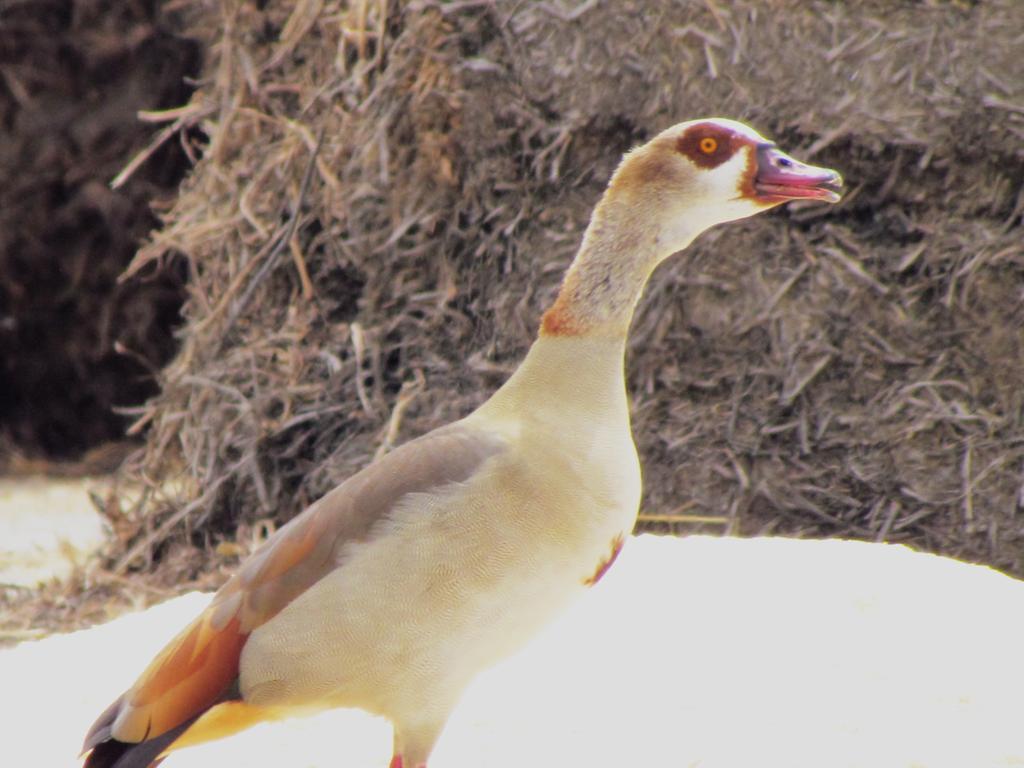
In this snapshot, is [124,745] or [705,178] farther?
[705,178]

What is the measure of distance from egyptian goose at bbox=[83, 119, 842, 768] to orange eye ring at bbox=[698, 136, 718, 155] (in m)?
0.40

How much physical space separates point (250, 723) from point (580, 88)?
2.23 metres

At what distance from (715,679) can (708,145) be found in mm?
966

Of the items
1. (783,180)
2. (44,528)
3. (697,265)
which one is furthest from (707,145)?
(44,528)

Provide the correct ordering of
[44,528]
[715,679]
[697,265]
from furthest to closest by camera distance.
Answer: [44,528], [697,265], [715,679]

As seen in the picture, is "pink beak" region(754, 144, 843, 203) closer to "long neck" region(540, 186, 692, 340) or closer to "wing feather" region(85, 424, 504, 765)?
"long neck" region(540, 186, 692, 340)

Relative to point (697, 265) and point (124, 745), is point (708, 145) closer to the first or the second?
point (124, 745)

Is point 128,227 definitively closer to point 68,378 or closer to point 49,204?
point 49,204

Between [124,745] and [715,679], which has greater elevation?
[124,745]

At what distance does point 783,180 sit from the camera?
2.64 meters

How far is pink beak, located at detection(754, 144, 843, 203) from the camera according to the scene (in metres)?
2.64

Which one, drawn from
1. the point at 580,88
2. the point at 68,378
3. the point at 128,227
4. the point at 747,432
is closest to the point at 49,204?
the point at 128,227

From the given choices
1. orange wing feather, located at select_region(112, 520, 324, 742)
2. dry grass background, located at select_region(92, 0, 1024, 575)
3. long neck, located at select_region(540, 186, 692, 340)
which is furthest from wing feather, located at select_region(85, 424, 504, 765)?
dry grass background, located at select_region(92, 0, 1024, 575)

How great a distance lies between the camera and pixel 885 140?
4004 mm
